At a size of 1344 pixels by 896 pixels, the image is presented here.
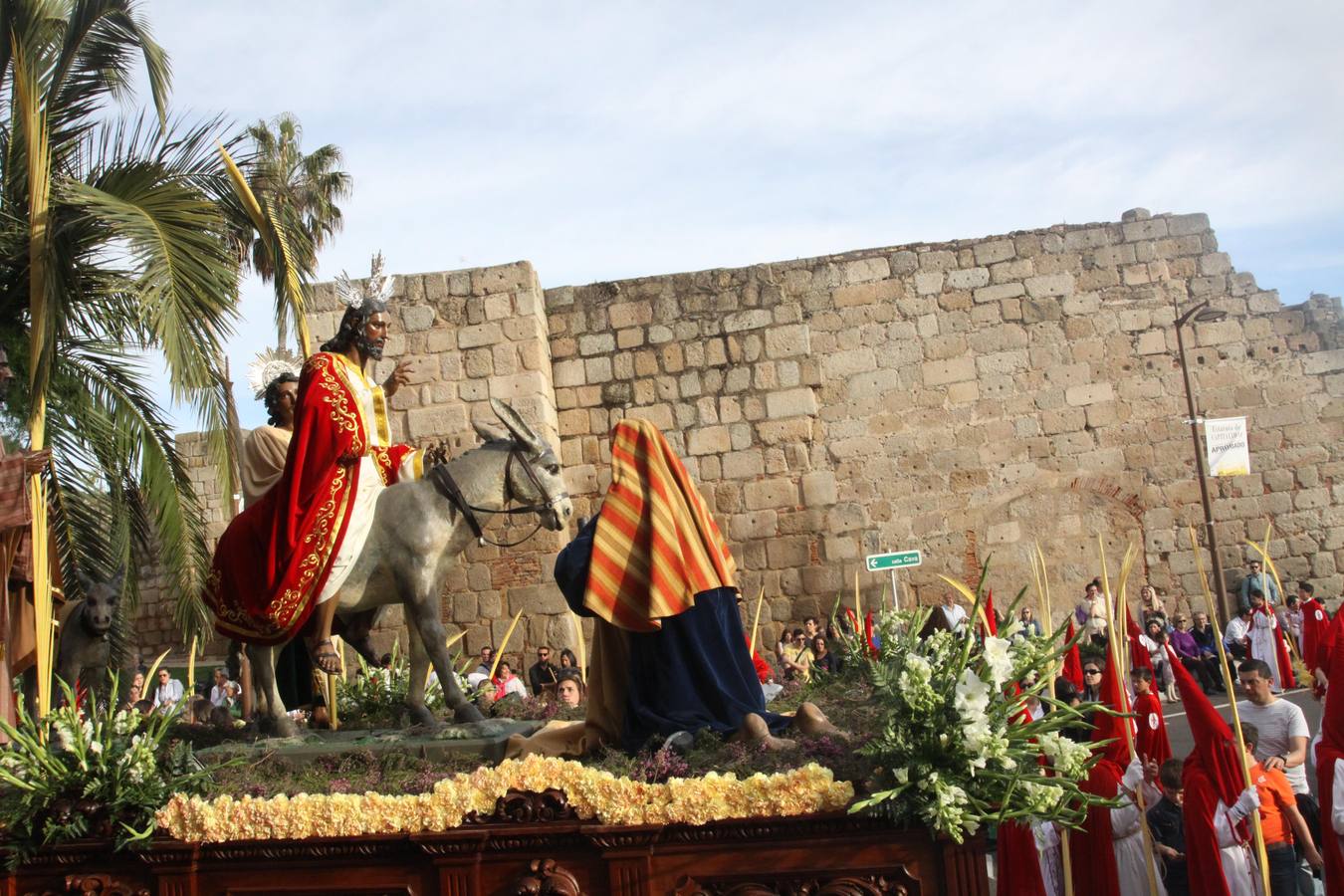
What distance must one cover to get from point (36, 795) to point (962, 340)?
1392cm

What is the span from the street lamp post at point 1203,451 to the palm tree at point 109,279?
11697 mm

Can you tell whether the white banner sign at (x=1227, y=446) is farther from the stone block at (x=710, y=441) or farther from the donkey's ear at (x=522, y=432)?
the donkey's ear at (x=522, y=432)

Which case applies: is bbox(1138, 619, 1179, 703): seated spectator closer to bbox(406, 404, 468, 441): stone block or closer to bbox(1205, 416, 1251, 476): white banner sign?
bbox(1205, 416, 1251, 476): white banner sign

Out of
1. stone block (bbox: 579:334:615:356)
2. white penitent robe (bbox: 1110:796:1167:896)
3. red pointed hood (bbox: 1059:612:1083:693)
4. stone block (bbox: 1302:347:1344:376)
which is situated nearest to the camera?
white penitent robe (bbox: 1110:796:1167:896)

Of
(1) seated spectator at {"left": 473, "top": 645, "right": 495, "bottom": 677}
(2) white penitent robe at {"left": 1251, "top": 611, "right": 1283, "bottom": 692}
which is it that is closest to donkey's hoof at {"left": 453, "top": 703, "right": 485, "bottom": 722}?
(1) seated spectator at {"left": 473, "top": 645, "right": 495, "bottom": 677}

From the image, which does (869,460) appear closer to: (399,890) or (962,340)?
(962,340)

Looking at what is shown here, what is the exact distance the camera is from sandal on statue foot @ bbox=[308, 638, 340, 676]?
6.53 metres

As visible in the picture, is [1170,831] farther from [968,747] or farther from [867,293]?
[867,293]

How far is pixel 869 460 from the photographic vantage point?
17.5m

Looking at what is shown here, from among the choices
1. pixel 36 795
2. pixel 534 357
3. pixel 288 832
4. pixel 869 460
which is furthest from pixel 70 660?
pixel 869 460

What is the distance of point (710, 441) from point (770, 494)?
105 centimetres

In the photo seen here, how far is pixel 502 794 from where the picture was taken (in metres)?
5.28

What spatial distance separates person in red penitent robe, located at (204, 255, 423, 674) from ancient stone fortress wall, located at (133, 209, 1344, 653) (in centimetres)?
990

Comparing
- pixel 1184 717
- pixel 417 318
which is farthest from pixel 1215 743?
pixel 417 318
